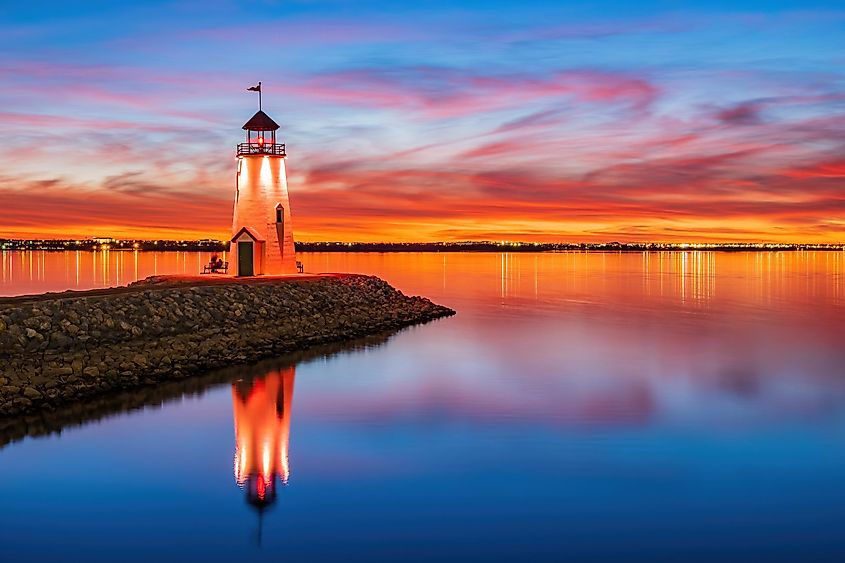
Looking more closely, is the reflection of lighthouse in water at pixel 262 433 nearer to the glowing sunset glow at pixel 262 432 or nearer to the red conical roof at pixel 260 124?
the glowing sunset glow at pixel 262 432

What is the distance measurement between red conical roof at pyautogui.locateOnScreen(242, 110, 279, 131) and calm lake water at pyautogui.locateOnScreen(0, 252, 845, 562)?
12.0m

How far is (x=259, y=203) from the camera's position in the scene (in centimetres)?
3105

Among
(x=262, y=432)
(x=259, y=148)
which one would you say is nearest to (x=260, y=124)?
(x=259, y=148)

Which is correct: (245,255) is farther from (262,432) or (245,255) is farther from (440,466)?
(440,466)

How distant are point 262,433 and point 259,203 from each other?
18.7 meters

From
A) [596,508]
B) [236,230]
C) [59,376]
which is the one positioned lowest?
[596,508]

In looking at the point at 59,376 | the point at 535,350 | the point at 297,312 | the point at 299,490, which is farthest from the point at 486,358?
the point at 299,490

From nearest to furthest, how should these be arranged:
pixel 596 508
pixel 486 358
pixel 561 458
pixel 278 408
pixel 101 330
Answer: pixel 596 508, pixel 561 458, pixel 278 408, pixel 101 330, pixel 486 358

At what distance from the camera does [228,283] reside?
26.8 m

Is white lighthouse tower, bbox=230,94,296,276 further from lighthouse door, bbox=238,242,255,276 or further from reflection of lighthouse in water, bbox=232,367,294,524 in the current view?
reflection of lighthouse in water, bbox=232,367,294,524

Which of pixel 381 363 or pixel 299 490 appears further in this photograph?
pixel 381 363

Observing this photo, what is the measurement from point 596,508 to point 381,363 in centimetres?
1221

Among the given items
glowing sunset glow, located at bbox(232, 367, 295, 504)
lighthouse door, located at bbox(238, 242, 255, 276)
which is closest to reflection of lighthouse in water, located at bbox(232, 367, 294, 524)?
glowing sunset glow, located at bbox(232, 367, 295, 504)

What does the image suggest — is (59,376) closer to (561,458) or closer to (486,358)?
(561,458)
